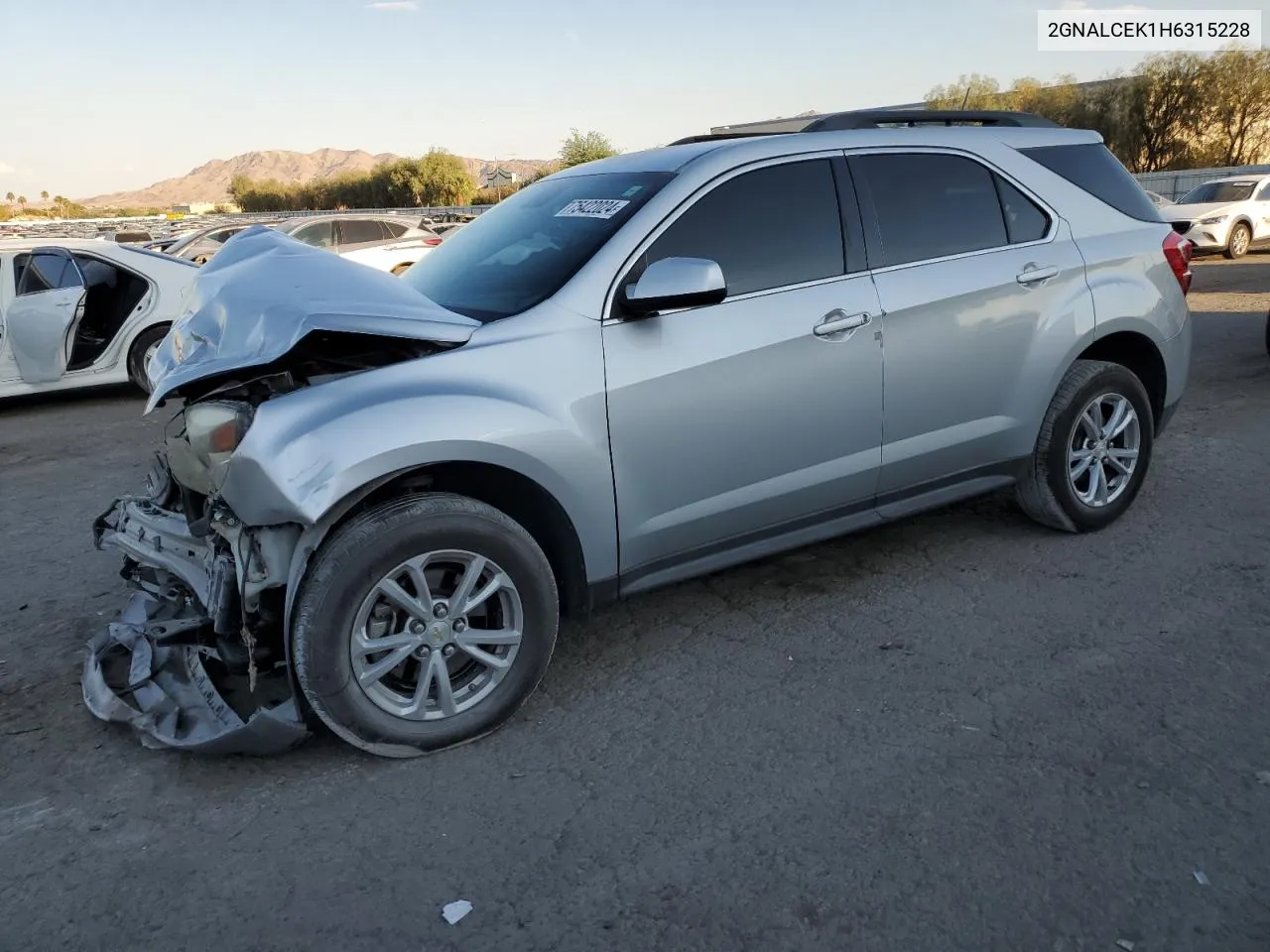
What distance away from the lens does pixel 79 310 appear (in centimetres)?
937

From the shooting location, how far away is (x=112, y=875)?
8.85 feet

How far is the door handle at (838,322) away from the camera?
150 inches

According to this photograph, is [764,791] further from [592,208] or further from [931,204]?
[931,204]

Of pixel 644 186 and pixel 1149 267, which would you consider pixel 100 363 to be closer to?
pixel 644 186

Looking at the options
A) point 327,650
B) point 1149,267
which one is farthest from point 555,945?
point 1149,267

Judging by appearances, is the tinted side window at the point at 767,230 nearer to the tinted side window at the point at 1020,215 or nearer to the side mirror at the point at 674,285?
the side mirror at the point at 674,285

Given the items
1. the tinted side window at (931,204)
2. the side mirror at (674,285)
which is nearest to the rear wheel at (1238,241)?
the tinted side window at (931,204)

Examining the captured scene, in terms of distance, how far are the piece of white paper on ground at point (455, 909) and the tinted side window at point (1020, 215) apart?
352 cm

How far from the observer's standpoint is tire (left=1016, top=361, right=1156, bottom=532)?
456 centimetres

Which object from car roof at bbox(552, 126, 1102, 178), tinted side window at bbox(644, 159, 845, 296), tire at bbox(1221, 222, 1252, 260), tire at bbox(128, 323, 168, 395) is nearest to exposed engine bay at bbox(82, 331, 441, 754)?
tinted side window at bbox(644, 159, 845, 296)

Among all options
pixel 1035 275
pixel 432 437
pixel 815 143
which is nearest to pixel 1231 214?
pixel 1035 275

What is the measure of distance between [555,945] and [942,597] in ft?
8.05

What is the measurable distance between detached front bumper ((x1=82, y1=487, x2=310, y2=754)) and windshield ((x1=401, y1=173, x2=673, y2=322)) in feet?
4.27

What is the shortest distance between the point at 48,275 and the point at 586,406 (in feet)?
26.7
